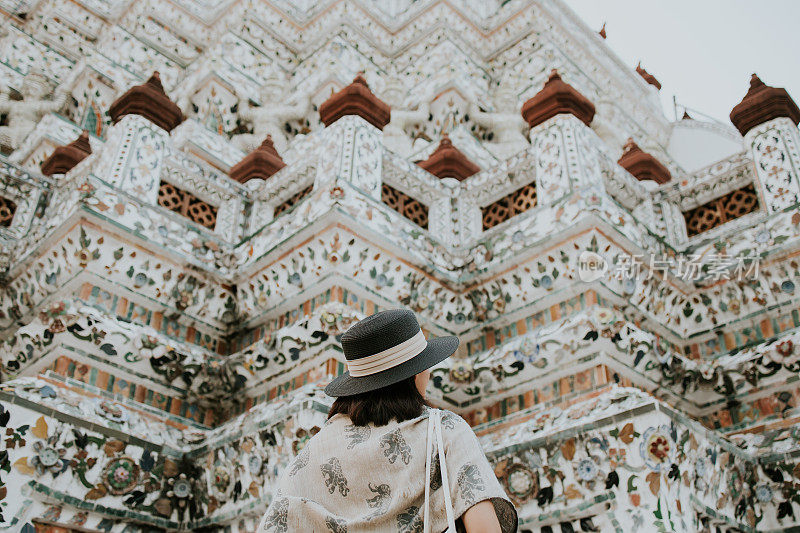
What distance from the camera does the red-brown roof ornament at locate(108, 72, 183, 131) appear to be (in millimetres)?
5117

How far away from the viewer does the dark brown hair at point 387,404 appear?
2.00 meters

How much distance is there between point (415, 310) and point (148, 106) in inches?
86.6

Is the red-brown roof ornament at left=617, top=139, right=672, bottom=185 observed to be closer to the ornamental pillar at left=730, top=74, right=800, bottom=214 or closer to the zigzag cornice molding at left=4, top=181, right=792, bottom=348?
the ornamental pillar at left=730, top=74, right=800, bottom=214

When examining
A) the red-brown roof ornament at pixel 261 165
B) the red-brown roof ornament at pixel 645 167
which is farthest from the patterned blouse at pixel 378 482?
the red-brown roof ornament at pixel 645 167

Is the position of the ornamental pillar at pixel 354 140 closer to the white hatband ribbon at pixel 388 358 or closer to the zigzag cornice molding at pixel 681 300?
the zigzag cornice molding at pixel 681 300

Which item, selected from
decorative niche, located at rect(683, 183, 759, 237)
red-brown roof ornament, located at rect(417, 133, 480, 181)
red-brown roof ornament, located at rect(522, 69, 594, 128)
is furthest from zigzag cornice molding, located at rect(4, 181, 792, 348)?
red-brown roof ornament, located at rect(417, 133, 480, 181)

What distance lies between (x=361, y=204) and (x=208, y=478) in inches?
66.2

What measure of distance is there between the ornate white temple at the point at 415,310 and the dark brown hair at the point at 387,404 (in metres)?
1.66

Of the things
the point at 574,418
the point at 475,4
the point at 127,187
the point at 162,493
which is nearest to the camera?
the point at 574,418

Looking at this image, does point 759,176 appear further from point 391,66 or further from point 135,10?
point 135,10

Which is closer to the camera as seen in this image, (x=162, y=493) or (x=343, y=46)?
(x=162, y=493)

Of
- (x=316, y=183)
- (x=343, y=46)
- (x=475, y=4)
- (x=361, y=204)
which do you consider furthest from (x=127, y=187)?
(x=475, y=4)

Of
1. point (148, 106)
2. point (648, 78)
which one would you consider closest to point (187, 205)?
point (148, 106)

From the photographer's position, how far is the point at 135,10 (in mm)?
10469
